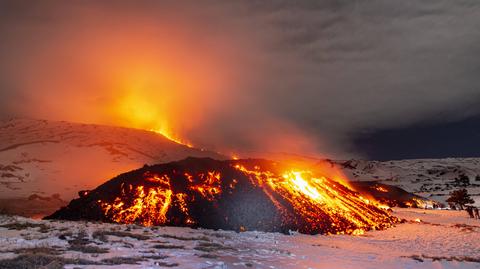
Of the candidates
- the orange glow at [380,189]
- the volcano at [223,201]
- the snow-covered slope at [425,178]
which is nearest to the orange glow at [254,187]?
the volcano at [223,201]

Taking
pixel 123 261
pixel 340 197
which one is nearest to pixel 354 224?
pixel 340 197

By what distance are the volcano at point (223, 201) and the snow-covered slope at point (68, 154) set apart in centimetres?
3313

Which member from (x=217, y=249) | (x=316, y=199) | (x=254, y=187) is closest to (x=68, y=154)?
(x=254, y=187)

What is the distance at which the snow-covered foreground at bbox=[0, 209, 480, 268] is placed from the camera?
19.6 metres

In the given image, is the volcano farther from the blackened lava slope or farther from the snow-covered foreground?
the snow-covered foreground

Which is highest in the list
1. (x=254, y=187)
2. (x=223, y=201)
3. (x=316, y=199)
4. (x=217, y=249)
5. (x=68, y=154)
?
(x=68, y=154)

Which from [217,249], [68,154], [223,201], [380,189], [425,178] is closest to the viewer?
[217,249]

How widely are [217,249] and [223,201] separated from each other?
16.3m

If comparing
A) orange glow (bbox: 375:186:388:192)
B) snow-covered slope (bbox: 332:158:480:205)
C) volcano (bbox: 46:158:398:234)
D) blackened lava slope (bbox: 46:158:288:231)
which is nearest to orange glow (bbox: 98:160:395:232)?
volcano (bbox: 46:158:398:234)

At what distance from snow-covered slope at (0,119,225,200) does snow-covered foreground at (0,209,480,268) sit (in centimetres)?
4661

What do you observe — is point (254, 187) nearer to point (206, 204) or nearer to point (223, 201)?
point (223, 201)

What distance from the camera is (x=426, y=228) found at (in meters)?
46.2

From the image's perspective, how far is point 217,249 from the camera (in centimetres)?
2480

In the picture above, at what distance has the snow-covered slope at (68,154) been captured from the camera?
78.9m
